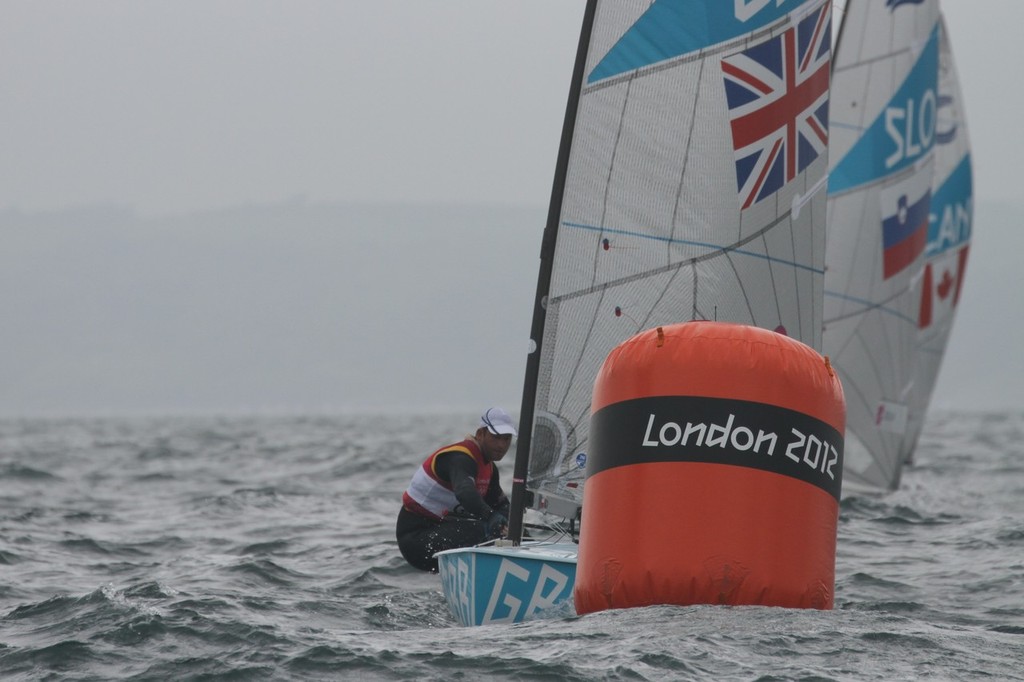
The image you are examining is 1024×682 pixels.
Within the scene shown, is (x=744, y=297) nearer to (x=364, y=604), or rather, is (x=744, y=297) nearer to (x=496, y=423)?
(x=496, y=423)

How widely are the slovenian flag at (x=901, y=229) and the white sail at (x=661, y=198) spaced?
20.2ft

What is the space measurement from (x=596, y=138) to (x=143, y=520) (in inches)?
245

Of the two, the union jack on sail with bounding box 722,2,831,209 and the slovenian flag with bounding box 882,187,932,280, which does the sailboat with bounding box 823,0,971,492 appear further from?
the union jack on sail with bounding box 722,2,831,209

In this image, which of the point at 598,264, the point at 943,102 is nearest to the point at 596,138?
the point at 598,264

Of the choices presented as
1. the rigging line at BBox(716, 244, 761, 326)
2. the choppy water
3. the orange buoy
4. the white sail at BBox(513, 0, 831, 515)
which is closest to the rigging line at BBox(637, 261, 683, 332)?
the white sail at BBox(513, 0, 831, 515)

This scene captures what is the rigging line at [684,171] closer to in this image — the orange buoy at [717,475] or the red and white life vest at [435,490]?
the red and white life vest at [435,490]

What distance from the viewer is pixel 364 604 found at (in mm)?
7570

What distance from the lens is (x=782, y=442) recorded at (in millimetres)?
5211

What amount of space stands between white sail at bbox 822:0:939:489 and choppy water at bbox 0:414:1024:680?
969 millimetres

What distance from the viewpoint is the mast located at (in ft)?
23.9

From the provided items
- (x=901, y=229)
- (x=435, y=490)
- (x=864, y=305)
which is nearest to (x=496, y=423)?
(x=435, y=490)

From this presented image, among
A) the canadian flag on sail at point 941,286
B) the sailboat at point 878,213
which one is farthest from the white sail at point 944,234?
the sailboat at point 878,213

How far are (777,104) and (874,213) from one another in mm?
6112

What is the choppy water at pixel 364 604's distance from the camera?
5.07m
